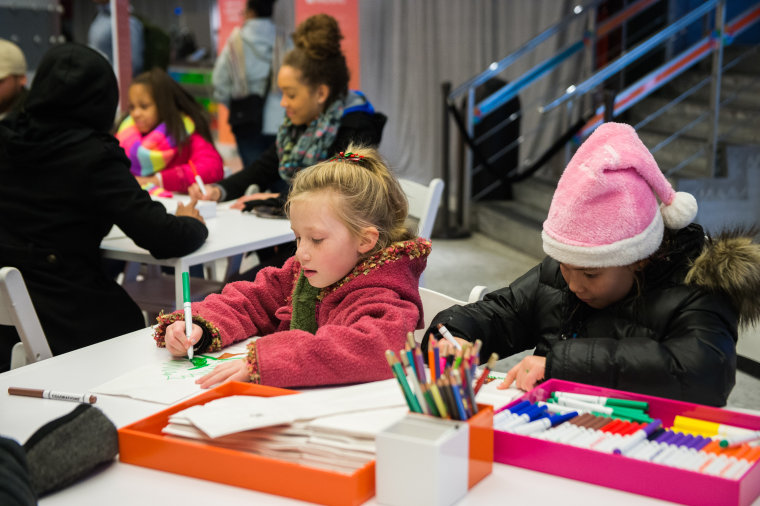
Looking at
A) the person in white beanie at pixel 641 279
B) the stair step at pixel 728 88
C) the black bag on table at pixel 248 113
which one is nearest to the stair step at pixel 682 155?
the stair step at pixel 728 88

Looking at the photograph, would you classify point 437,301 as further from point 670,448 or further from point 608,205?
point 670,448

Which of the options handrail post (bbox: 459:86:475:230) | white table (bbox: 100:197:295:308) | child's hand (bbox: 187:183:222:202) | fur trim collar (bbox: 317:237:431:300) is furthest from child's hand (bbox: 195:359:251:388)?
handrail post (bbox: 459:86:475:230)

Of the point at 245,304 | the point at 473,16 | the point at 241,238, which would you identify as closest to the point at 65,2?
the point at 473,16

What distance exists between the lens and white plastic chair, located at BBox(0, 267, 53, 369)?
7.03 ft

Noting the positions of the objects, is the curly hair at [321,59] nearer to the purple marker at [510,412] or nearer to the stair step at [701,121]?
the purple marker at [510,412]

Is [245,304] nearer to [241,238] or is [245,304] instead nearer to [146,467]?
[146,467]

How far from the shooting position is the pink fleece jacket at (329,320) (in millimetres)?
1491

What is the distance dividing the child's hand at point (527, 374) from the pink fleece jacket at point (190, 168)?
256 centimetres

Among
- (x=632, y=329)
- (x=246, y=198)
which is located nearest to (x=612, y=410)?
(x=632, y=329)

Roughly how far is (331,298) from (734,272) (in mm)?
728

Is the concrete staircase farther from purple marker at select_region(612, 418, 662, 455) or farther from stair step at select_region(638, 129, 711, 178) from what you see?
purple marker at select_region(612, 418, 662, 455)

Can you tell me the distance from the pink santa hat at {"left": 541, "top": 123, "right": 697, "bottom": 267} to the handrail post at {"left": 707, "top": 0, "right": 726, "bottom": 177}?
3762 millimetres

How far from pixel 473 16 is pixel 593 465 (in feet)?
22.9

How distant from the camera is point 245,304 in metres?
1.85
